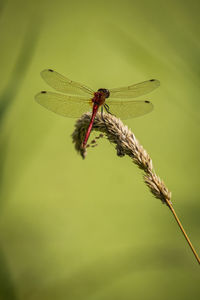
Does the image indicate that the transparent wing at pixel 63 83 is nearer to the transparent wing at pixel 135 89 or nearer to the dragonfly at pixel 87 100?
the dragonfly at pixel 87 100

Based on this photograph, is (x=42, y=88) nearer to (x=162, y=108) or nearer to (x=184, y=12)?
(x=162, y=108)

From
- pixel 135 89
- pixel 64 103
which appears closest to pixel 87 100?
pixel 64 103

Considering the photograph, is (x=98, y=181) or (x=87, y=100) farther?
(x=98, y=181)

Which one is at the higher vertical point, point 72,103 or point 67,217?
point 72,103

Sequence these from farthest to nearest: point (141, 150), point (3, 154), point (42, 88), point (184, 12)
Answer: point (184, 12) < point (42, 88) < point (3, 154) < point (141, 150)

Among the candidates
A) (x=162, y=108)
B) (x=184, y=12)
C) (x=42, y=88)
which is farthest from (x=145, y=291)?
(x=184, y=12)

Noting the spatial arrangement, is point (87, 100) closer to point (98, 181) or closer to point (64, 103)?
point (64, 103)

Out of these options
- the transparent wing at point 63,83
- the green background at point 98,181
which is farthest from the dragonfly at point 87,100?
the green background at point 98,181
